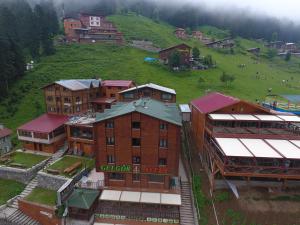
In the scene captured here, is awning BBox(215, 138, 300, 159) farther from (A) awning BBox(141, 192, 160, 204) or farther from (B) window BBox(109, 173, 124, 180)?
(B) window BBox(109, 173, 124, 180)

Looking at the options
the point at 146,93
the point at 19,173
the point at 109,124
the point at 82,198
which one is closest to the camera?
the point at 82,198

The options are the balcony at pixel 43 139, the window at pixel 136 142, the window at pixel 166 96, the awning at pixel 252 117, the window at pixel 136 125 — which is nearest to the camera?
the window at pixel 136 125

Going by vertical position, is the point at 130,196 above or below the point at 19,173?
above

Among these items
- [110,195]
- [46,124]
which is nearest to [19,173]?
[46,124]

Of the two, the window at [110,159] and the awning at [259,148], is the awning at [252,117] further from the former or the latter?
the window at [110,159]

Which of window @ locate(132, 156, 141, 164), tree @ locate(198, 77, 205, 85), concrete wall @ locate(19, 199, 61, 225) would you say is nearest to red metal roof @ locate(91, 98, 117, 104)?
window @ locate(132, 156, 141, 164)

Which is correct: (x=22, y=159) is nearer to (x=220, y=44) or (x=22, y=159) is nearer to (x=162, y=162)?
(x=162, y=162)

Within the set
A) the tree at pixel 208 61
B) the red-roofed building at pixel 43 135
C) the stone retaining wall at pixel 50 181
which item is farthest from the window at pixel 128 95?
the tree at pixel 208 61
